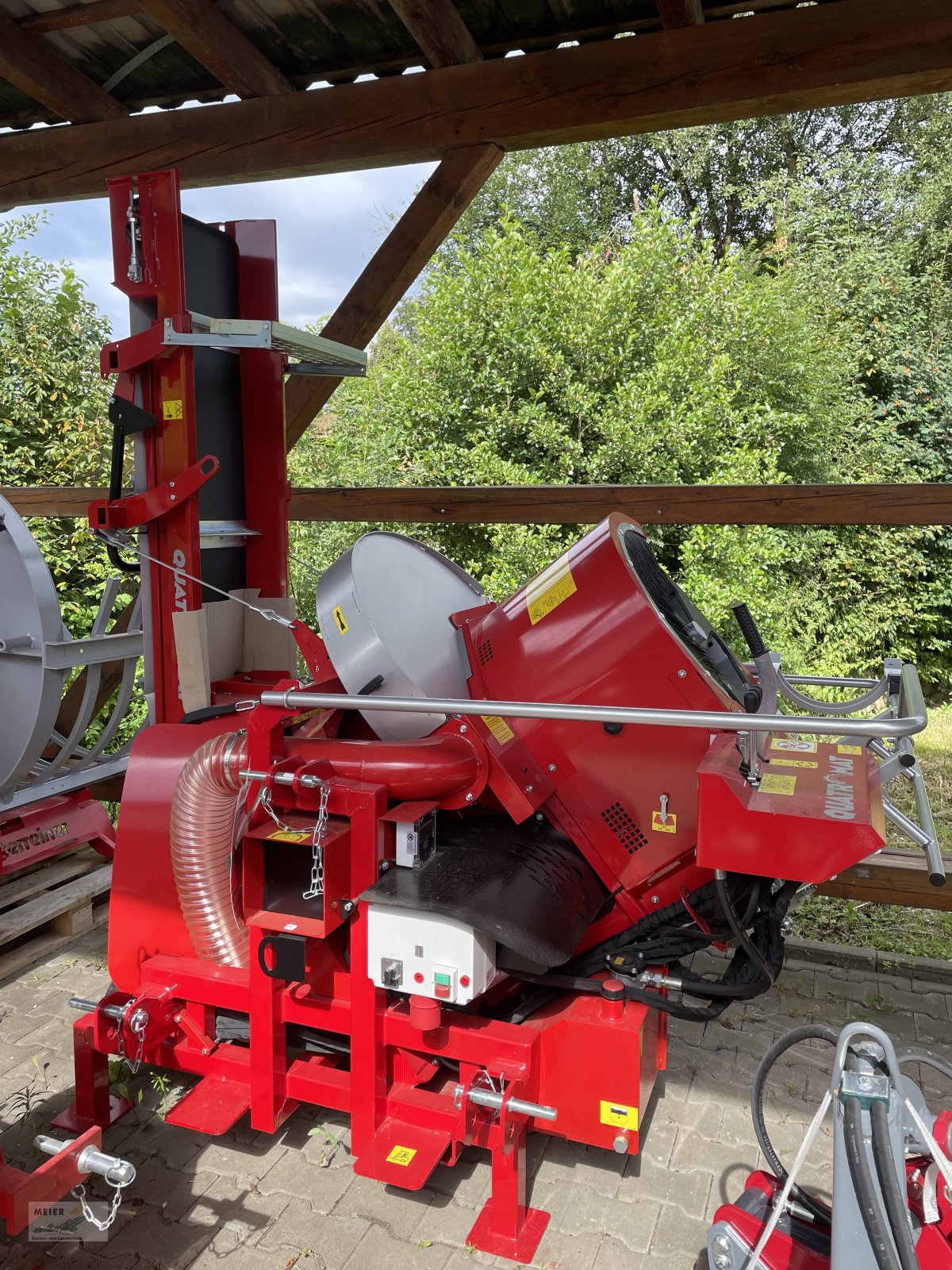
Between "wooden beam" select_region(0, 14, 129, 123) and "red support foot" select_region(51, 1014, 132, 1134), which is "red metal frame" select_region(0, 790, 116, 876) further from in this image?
"wooden beam" select_region(0, 14, 129, 123)

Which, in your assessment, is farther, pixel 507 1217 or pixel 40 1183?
pixel 507 1217

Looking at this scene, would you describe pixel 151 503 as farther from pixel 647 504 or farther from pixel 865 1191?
pixel 865 1191

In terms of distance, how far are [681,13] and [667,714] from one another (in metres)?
2.39

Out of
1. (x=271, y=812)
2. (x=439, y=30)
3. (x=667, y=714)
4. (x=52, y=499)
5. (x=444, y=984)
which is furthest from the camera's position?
(x=52, y=499)

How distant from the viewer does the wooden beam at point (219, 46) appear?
3.12 m

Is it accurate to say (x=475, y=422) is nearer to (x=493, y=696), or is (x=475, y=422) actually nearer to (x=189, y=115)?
(x=189, y=115)

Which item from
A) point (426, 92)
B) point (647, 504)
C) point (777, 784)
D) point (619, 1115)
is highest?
point (426, 92)

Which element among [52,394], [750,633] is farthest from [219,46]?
[52,394]

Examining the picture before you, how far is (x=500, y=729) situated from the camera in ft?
7.61

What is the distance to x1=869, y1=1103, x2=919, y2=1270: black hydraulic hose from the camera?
1286mm

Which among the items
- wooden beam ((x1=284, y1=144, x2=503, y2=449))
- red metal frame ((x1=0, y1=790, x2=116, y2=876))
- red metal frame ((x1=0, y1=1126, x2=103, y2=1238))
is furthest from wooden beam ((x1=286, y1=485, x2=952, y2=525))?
red metal frame ((x1=0, y1=1126, x2=103, y2=1238))

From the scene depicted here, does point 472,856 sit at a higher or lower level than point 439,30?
lower

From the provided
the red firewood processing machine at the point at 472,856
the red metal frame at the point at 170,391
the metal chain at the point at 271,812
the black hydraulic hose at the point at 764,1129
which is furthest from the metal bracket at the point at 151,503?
the black hydraulic hose at the point at 764,1129

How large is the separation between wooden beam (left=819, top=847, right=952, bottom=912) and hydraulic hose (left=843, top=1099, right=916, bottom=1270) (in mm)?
1844
